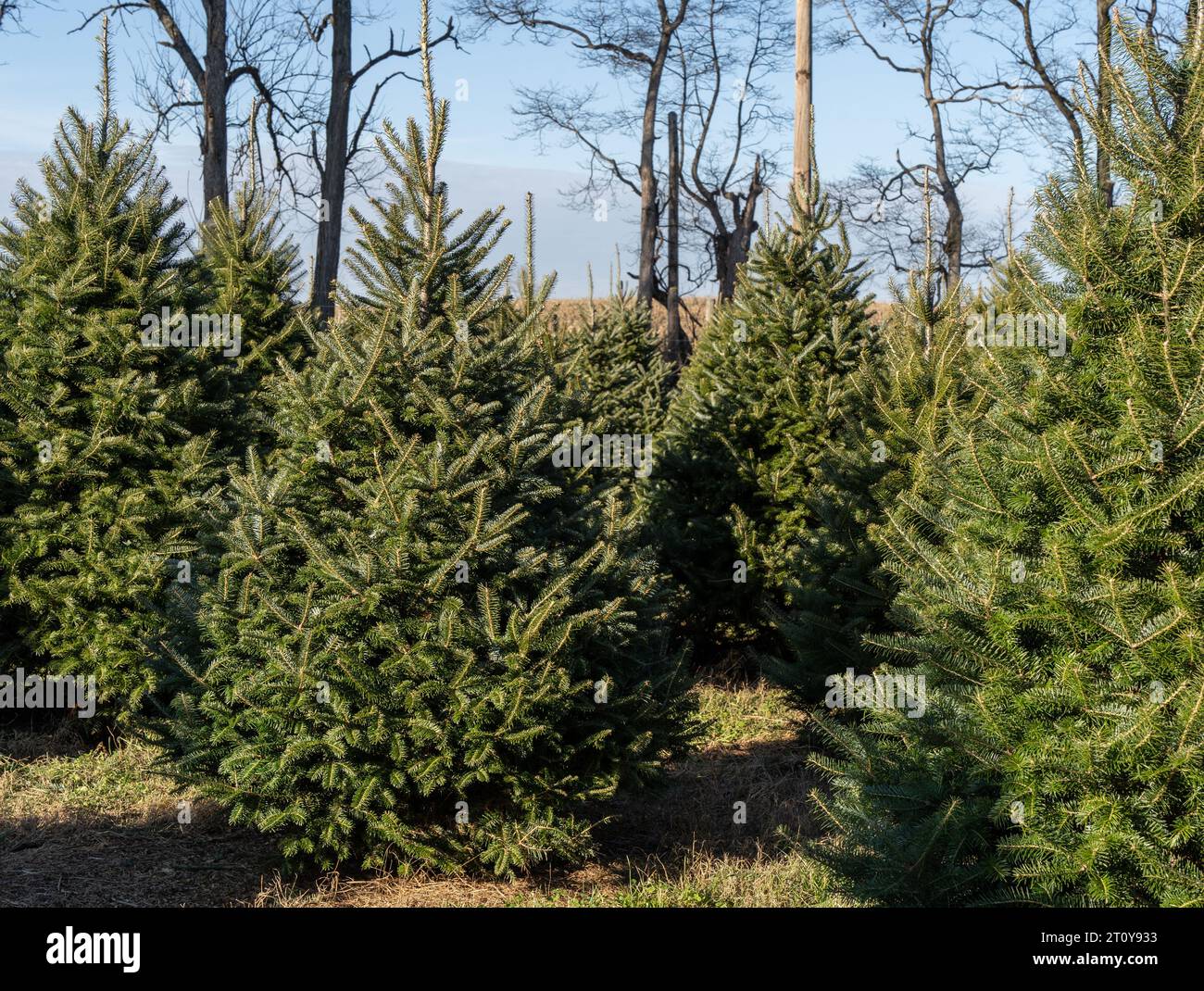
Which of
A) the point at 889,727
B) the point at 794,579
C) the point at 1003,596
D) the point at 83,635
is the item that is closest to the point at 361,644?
the point at 889,727

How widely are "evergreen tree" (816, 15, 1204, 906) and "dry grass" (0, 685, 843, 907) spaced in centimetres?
82

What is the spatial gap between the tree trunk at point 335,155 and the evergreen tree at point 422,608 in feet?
40.7

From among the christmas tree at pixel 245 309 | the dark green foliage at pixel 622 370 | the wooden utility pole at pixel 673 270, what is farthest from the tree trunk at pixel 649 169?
the christmas tree at pixel 245 309

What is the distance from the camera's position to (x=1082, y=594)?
342 centimetres

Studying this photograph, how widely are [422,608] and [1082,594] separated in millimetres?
2607

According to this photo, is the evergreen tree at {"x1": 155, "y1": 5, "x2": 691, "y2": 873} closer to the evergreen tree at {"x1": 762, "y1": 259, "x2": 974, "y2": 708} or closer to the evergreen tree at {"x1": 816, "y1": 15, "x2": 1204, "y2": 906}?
the evergreen tree at {"x1": 816, "y1": 15, "x2": 1204, "y2": 906}

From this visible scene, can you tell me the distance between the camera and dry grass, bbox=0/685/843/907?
4.92m

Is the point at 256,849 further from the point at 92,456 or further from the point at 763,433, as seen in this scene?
the point at 763,433

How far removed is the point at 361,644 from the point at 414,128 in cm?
234

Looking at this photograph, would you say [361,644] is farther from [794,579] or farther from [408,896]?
[794,579]

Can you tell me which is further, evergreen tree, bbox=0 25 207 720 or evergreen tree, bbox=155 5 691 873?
evergreen tree, bbox=0 25 207 720

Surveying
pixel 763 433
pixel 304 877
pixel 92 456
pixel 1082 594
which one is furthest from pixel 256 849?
pixel 763 433

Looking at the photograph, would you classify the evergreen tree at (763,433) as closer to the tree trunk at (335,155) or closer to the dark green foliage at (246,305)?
the dark green foliage at (246,305)

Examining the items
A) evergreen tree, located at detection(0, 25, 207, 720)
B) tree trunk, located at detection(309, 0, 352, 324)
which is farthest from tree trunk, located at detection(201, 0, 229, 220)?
evergreen tree, located at detection(0, 25, 207, 720)
